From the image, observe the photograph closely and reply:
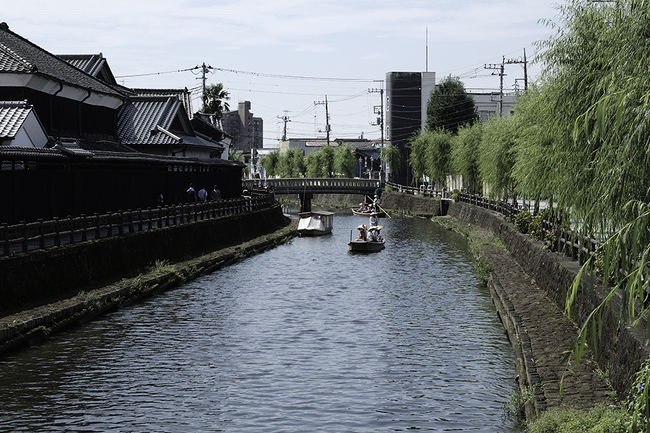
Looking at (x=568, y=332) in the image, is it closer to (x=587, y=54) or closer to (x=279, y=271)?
(x=587, y=54)

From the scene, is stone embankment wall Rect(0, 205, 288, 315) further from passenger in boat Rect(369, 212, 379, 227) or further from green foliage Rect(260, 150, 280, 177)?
green foliage Rect(260, 150, 280, 177)

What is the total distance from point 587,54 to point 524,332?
7.52 meters

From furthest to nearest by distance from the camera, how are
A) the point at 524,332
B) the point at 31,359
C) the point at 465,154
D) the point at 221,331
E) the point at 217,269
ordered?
the point at 465,154 → the point at 217,269 → the point at 221,331 → the point at 524,332 → the point at 31,359

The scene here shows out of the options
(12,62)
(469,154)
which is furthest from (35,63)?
(469,154)

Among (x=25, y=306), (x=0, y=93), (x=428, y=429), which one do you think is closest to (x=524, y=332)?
(x=428, y=429)

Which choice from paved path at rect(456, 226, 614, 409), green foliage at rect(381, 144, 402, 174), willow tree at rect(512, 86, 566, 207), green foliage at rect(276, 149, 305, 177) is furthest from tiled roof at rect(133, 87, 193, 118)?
green foliage at rect(276, 149, 305, 177)

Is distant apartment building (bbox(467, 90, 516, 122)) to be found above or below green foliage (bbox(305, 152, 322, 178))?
above

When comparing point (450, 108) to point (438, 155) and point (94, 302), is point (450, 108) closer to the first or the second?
point (438, 155)

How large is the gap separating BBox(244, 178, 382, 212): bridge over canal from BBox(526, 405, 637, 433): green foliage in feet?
285

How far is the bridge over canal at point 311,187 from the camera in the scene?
10288 cm

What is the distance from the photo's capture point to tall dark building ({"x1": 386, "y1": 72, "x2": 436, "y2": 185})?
14225 cm

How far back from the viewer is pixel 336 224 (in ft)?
278

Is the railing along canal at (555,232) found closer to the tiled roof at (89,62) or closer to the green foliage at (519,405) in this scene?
the green foliage at (519,405)

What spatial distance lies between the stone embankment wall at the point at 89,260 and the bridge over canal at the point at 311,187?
169ft
